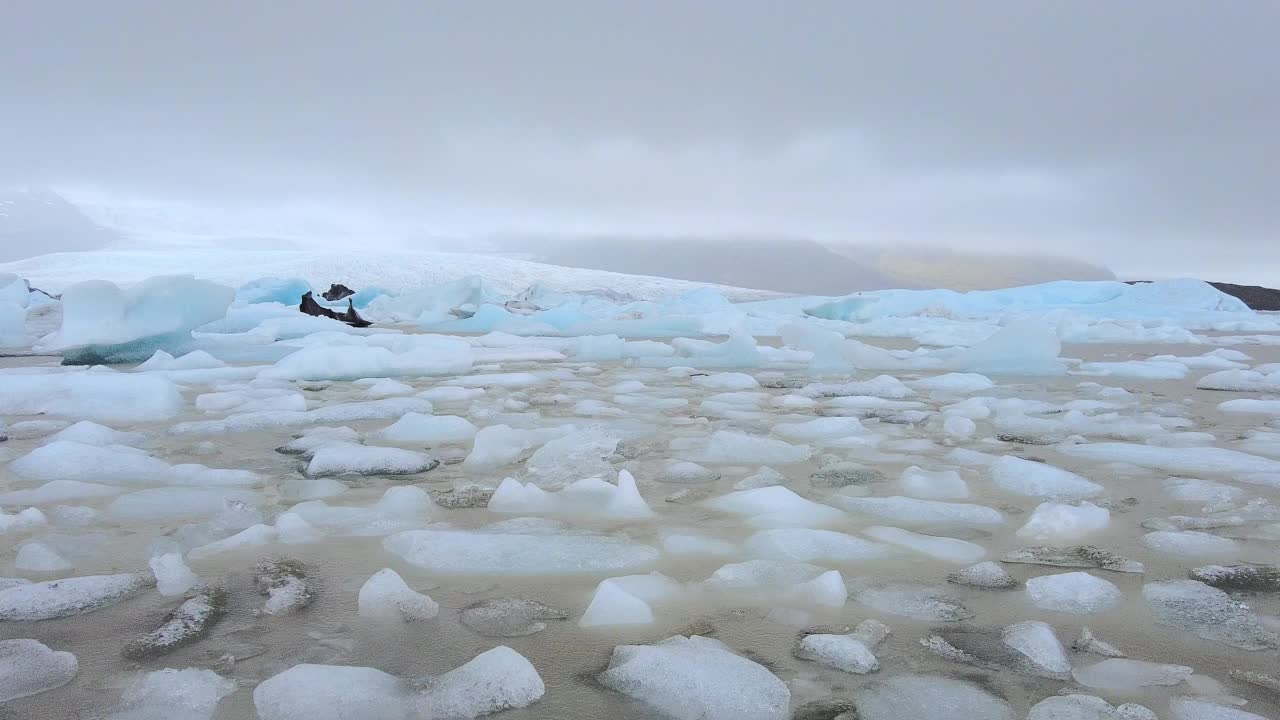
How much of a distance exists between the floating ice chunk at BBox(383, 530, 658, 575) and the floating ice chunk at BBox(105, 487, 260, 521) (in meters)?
0.55

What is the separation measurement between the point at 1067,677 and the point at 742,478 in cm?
120

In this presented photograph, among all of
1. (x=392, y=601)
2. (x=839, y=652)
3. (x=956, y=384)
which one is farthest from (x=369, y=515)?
(x=956, y=384)

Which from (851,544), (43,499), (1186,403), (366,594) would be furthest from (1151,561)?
(1186,403)

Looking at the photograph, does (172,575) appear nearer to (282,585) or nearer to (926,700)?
(282,585)

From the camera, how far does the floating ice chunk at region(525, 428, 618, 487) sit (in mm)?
2191

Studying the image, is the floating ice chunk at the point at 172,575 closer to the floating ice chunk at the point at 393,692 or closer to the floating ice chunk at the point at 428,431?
the floating ice chunk at the point at 393,692

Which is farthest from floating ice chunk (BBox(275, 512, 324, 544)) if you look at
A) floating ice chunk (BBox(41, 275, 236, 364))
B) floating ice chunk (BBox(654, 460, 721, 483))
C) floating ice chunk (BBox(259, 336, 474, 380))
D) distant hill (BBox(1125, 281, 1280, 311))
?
distant hill (BBox(1125, 281, 1280, 311))

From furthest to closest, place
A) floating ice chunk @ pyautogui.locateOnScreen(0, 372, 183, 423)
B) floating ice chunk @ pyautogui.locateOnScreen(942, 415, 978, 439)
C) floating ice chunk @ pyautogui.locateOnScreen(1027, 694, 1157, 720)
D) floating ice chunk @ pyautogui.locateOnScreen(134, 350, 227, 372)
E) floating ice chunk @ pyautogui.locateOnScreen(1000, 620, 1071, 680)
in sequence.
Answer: floating ice chunk @ pyautogui.locateOnScreen(134, 350, 227, 372) → floating ice chunk @ pyautogui.locateOnScreen(0, 372, 183, 423) → floating ice chunk @ pyautogui.locateOnScreen(942, 415, 978, 439) → floating ice chunk @ pyautogui.locateOnScreen(1000, 620, 1071, 680) → floating ice chunk @ pyautogui.locateOnScreen(1027, 694, 1157, 720)

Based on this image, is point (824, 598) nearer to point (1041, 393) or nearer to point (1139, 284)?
point (1041, 393)

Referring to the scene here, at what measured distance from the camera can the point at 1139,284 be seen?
1886 cm

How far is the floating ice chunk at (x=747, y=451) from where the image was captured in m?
2.46

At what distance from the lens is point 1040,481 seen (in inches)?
82.2

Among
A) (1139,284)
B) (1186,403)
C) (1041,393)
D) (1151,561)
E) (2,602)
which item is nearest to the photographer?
(2,602)

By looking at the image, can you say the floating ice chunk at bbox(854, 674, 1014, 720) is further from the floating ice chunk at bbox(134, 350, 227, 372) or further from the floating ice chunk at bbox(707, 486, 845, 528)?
the floating ice chunk at bbox(134, 350, 227, 372)
